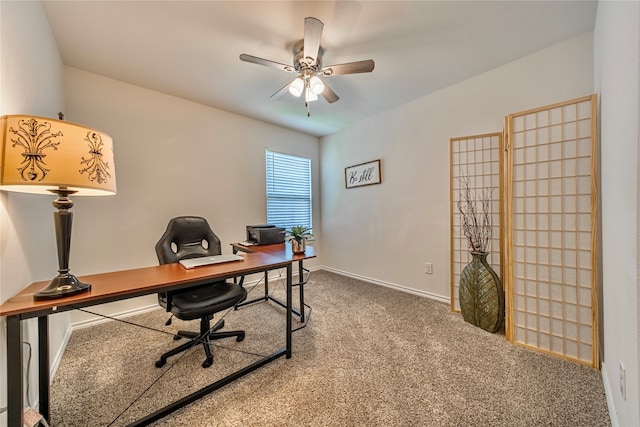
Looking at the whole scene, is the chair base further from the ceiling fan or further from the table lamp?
the ceiling fan

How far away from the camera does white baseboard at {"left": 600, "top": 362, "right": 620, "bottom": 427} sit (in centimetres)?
112

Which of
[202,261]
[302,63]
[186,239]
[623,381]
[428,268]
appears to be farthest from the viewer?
[428,268]

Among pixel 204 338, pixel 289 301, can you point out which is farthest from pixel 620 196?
pixel 204 338

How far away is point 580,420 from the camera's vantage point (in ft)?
3.87

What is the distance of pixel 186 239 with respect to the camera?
2.04 meters

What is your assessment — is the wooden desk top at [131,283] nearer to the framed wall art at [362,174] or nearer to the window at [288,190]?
the window at [288,190]

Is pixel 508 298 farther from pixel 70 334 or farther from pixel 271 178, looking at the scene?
pixel 70 334

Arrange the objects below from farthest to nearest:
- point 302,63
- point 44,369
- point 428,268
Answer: point 428,268, point 302,63, point 44,369

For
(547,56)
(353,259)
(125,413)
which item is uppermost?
(547,56)

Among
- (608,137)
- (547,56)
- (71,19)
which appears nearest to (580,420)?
(608,137)

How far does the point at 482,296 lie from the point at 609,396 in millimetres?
854

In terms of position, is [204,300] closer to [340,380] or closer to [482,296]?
[340,380]

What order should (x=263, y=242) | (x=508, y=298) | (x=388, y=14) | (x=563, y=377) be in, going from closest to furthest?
(x=563, y=377) → (x=388, y=14) → (x=508, y=298) → (x=263, y=242)

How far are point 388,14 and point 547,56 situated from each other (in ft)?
4.94
